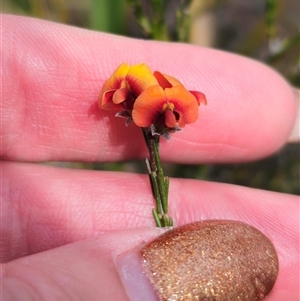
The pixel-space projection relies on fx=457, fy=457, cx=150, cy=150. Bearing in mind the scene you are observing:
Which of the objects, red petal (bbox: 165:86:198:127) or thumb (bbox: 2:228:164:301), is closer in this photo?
thumb (bbox: 2:228:164:301)

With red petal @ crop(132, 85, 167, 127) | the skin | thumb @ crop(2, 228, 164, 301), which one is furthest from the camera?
the skin

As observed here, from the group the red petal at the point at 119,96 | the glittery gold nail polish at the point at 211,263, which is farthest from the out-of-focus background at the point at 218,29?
the glittery gold nail polish at the point at 211,263

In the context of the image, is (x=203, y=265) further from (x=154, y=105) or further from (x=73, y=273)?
(x=154, y=105)

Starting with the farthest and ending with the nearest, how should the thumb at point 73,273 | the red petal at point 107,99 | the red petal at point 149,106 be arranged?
the red petal at point 107,99 → the red petal at point 149,106 → the thumb at point 73,273

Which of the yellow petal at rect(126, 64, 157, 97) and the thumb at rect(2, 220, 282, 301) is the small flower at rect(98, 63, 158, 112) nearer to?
the yellow petal at rect(126, 64, 157, 97)

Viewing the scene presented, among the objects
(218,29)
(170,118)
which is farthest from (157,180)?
(218,29)

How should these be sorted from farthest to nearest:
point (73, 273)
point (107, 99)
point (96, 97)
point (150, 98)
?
point (96, 97), point (107, 99), point (150, 98), point (73, 273)

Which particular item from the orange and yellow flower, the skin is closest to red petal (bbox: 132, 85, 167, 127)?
the orange and yellow flower

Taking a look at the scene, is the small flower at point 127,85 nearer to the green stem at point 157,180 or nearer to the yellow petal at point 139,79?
the yellow petal at point 139,79
